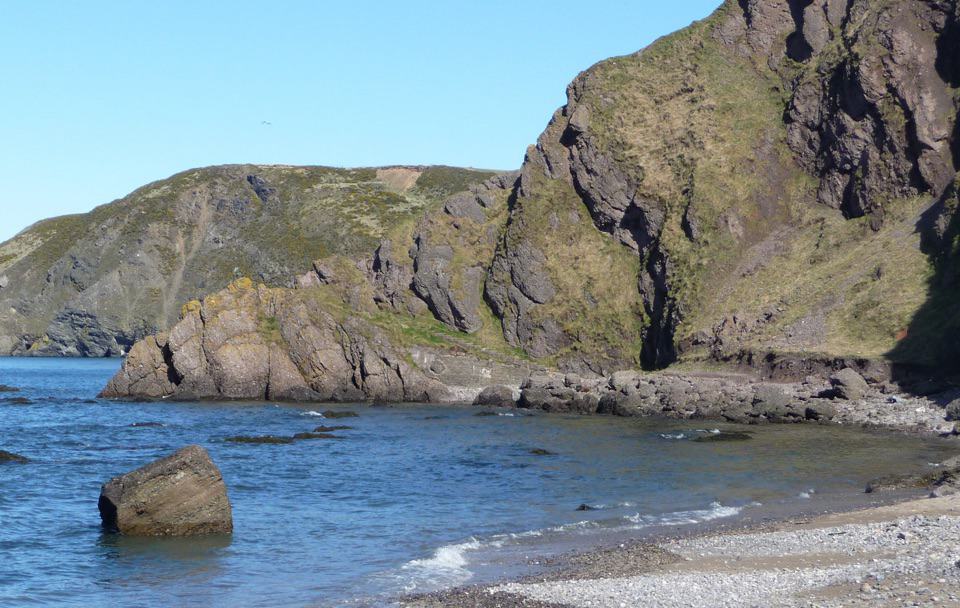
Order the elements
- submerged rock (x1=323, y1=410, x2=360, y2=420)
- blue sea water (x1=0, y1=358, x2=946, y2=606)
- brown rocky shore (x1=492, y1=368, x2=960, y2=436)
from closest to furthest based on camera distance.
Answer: blue sea water (x1=0, y1=358, x2=946, y2=606) < brown rocky shore (x1=492, y1=368, x2=960, y2=436) < submerged rock (x1=323, y1=410, x2=360, y2=420)

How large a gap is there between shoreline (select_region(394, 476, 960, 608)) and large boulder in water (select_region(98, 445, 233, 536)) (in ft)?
32.8

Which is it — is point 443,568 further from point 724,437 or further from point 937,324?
point 937,324

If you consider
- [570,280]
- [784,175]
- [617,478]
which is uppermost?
[784,175]

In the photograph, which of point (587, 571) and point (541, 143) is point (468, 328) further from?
point (587, 571)

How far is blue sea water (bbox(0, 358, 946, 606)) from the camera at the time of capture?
2486cm

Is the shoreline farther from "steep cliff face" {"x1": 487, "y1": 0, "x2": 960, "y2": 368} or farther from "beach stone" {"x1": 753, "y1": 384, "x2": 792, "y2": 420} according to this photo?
"steep cliff face" {"x1": 487, "y1": 0, "x2": 960, "y2": 368}

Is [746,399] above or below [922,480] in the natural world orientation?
below

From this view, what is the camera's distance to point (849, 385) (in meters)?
62.7

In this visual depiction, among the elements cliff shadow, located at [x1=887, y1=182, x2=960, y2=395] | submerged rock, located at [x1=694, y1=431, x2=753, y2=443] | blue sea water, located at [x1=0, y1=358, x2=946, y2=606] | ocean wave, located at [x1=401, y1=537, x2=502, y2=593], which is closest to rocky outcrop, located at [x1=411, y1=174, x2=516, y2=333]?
blue sea water, located at [x1=0, y1=358, x2=946, y2=606]

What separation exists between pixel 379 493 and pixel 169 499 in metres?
10.9

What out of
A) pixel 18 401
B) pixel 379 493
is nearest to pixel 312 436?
pixel 379 493

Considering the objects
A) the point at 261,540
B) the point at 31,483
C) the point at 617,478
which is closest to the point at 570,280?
the point at 617,478

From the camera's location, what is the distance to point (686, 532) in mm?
29188

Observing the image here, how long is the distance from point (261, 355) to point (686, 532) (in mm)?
59220
